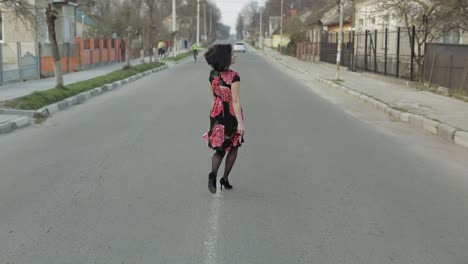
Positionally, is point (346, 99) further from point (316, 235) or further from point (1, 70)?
Result: point (316, 235)

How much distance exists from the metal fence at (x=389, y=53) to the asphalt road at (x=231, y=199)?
39.4 feet

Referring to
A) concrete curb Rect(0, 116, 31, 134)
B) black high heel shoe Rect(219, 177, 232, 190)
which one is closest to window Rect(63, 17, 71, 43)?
concrete curb Rect(0, 116, 31, 134)

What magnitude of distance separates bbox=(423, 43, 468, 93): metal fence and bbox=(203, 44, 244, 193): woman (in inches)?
479

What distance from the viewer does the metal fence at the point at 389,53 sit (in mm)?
22803

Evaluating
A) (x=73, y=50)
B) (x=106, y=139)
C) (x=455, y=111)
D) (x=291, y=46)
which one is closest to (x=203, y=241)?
(x=106, y=139)

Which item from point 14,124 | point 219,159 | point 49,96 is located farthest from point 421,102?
point 219,159

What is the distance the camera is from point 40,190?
22.2 ft

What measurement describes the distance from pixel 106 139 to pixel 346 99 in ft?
32.7

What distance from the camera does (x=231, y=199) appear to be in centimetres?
640

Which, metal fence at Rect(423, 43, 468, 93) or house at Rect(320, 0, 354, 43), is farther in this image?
house at Rect(320, 0, 354, 43)

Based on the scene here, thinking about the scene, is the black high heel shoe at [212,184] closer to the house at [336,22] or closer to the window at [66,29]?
the house at [336,22]

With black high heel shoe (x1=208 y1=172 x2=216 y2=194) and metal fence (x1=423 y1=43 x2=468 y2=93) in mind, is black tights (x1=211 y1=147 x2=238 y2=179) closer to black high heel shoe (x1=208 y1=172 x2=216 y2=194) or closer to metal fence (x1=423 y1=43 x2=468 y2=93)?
black high heel shoe (x1=208 y1=172 x2=216 y2=194)

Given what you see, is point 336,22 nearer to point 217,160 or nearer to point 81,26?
point 81,26

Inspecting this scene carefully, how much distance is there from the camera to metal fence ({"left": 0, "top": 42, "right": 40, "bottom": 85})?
19984 millimetres
